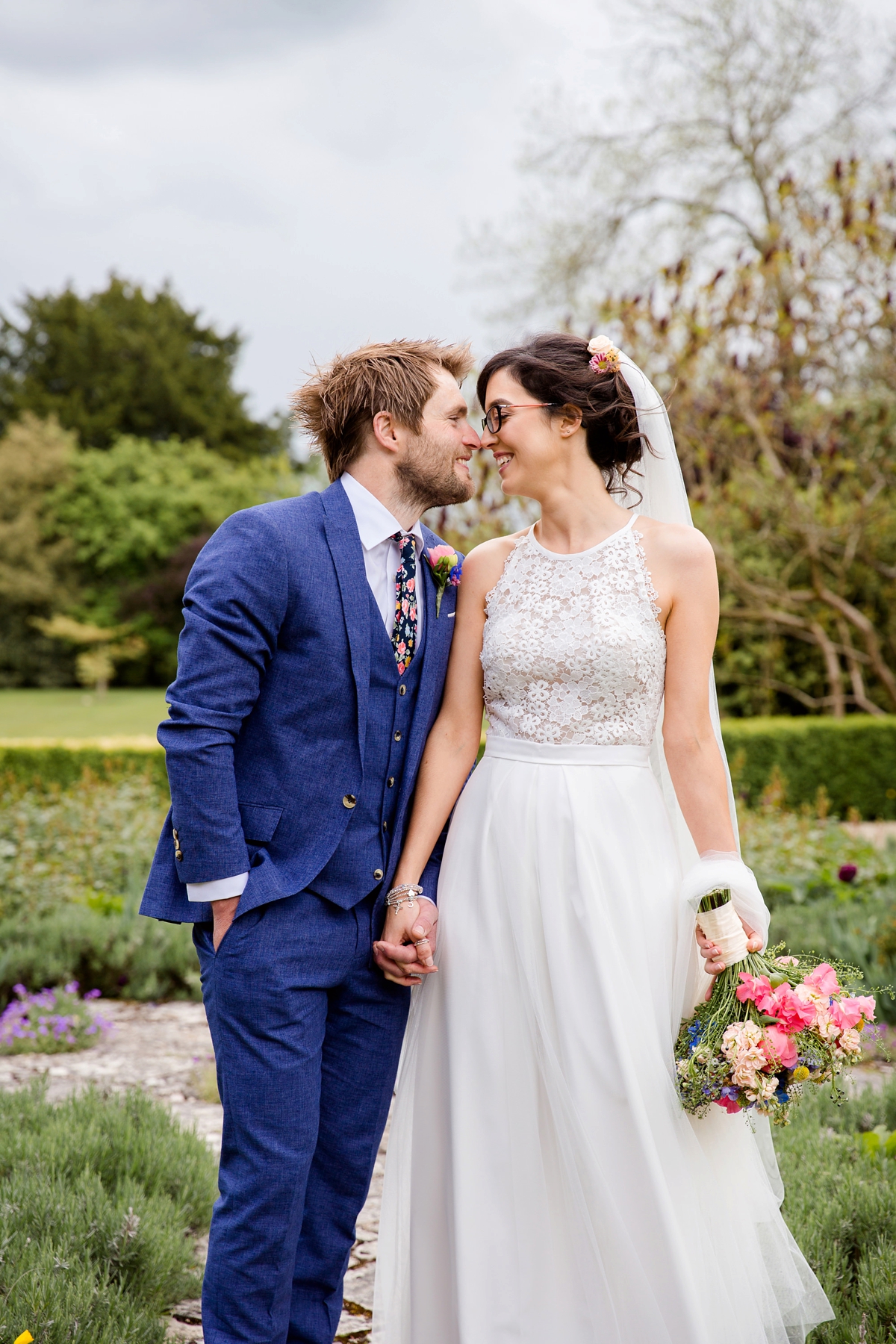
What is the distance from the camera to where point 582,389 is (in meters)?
2.32

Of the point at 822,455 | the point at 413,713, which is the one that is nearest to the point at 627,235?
the point at 822,455

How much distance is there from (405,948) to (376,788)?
12.6 inches

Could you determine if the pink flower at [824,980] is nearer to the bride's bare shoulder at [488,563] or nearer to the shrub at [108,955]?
the bride's bare shoulder at [488,563]

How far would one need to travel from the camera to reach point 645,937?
2.10 m

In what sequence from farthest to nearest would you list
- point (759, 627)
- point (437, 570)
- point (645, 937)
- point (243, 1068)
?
point (759, 627), point (437, 570), point (645, 937), point (243, 1068)

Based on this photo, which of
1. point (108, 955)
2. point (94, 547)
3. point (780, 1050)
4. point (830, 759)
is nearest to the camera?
point (780, 1050)

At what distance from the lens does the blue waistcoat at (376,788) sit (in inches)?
80.0

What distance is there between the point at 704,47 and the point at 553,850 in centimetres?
1351

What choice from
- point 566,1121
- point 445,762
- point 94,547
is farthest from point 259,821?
point 94,547

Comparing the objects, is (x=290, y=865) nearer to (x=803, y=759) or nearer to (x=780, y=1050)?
(x=780, y=1050)

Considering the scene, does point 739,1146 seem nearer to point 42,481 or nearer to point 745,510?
point 745,510

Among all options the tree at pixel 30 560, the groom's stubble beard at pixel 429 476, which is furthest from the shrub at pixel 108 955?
the tree at pixel 30 560

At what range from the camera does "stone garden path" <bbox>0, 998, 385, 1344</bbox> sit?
299 centimetres

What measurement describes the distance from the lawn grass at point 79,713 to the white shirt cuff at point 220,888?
15707 mm
